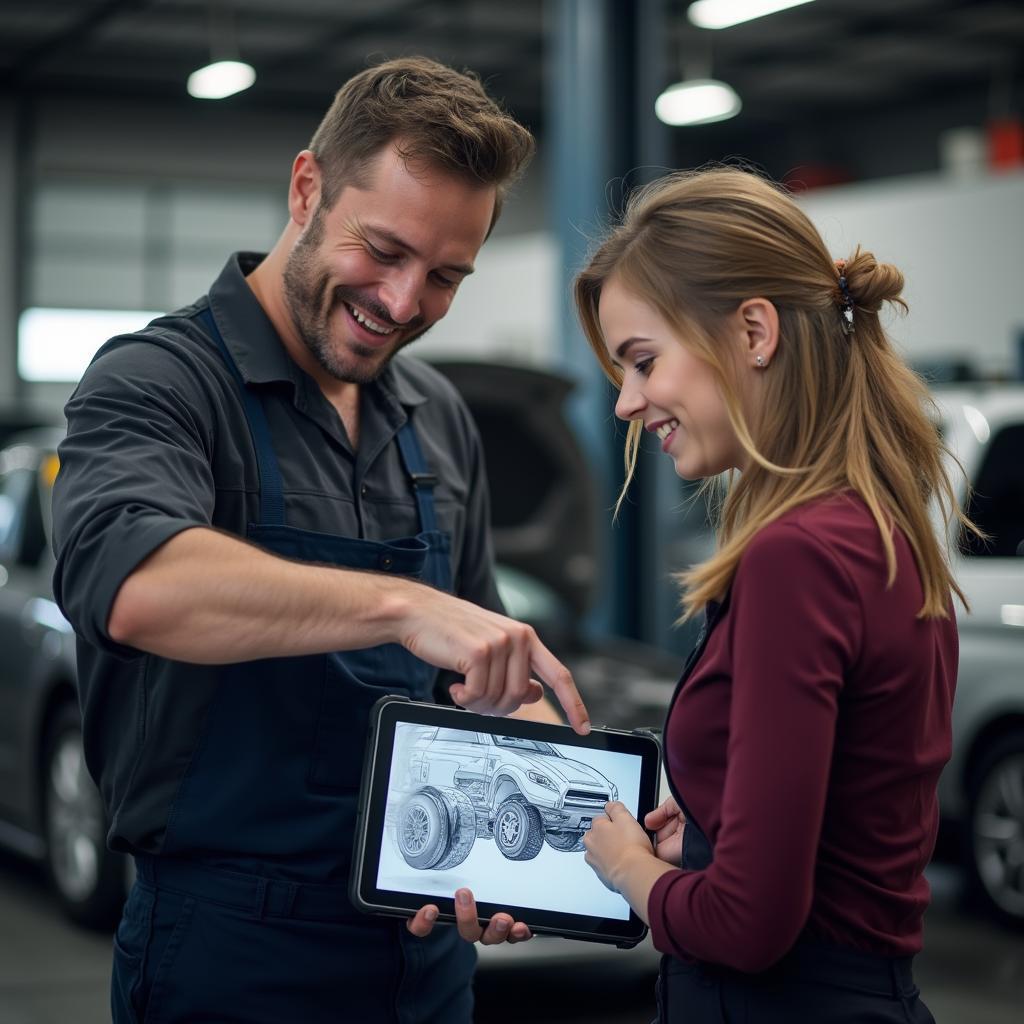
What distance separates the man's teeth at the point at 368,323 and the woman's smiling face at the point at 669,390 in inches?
18.4

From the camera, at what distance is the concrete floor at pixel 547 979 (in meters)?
4.41

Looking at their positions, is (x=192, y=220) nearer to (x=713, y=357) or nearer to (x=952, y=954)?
(x=952, y=954)

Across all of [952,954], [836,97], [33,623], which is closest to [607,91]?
[33,623]

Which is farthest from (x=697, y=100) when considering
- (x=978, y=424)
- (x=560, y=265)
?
(x=978, y=424)

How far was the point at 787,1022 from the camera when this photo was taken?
1.56m

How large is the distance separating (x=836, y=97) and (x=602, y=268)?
16554 millimetres

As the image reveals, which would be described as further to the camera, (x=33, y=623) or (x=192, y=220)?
(x=192, y=220)

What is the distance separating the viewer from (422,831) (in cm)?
184

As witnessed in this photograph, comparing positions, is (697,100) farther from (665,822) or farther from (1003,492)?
(665,822)

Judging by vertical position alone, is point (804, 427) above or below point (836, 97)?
below

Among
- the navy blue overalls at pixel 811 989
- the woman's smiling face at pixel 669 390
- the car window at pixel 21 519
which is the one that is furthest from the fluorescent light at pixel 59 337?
the navy blue overalls at pixel 811 989

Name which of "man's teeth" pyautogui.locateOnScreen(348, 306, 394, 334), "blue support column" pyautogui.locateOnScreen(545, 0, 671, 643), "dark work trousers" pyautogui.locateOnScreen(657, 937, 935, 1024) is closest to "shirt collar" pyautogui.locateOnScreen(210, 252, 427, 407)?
"man's teeth" pyautogui.locateOnScreen(348, 306, 394, 334)

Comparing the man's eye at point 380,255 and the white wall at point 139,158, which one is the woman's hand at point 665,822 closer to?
the man's eye at point 380,255

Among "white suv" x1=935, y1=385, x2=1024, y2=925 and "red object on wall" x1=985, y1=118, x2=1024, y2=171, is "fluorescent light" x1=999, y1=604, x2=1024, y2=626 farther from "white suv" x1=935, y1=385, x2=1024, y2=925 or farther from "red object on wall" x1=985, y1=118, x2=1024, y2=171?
"red object on wall" x1=985, y1=118, x2=1024, y2=171
